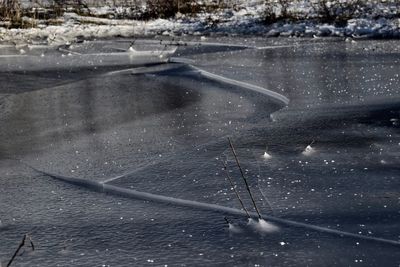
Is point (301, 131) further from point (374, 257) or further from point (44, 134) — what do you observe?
point (374, 257)

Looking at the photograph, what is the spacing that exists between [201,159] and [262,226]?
3.71ft

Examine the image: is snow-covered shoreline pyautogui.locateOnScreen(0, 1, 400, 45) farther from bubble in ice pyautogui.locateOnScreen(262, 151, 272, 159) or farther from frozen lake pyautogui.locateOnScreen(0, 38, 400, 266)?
bubble in ice pyautogui.locateOnScreen(262, 151, 272, 159)

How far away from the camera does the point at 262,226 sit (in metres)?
3.01

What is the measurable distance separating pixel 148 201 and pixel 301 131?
1590 mm

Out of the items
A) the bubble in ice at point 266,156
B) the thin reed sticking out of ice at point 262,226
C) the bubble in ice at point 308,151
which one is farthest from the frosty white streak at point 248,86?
the thin reed sticking out of ice at point 262,226

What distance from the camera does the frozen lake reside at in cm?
283

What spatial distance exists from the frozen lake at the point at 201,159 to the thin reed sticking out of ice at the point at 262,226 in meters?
0.04

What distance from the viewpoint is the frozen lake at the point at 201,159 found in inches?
111

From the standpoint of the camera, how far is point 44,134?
496 centimetres

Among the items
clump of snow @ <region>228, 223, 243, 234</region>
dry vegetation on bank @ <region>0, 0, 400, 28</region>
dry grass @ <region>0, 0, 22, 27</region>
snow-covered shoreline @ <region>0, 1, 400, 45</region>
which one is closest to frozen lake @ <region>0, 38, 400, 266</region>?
clump of snow @ <region>228, 223, 243, 234</region>

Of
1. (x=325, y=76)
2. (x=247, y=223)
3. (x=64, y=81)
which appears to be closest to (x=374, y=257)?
(x=247, y=223)

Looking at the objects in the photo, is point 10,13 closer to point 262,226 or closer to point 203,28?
point 203,28

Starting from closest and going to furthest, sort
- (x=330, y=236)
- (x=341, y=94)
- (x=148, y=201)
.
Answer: (x=330, y=236), (x=148, y=201), (x=341, y=94)

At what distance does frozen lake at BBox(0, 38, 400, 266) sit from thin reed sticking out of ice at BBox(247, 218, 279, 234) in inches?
1.4
